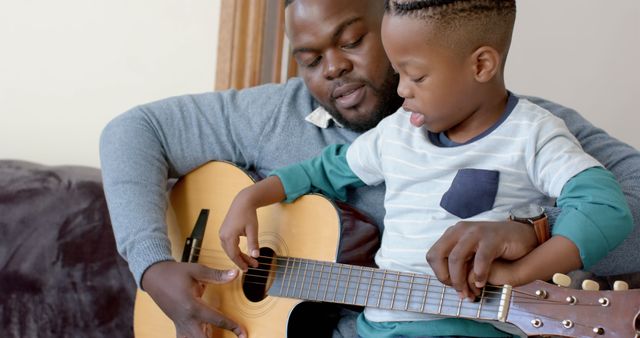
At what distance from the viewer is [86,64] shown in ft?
8.00

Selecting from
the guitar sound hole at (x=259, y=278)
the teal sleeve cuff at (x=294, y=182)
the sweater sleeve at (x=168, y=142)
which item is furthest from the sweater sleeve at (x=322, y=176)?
the sweater sleeve at (x=168, y=142)

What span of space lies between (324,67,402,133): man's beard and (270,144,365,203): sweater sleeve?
3.2 inches

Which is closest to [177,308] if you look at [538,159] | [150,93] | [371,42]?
[371,42]

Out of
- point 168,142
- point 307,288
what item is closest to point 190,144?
point 168,142

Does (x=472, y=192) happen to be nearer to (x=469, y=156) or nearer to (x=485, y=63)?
(x=469, y=156)

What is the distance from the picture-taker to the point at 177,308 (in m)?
1.65

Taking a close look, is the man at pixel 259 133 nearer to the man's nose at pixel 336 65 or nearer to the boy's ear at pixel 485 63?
the man's nose at pixel 336 65

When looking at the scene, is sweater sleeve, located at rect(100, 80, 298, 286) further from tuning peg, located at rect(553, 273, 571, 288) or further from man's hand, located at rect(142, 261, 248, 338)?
tuning peg, located at rect(553, 273, 571, 288)

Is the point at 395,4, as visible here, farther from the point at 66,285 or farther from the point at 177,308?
the point at 66,285

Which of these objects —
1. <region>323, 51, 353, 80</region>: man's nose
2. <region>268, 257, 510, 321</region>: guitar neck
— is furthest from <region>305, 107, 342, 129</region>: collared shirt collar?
<region>268, 257, 510, 321</region>: guitar neck

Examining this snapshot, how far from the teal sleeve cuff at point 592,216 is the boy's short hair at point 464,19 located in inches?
9.9

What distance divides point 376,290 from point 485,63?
400mm

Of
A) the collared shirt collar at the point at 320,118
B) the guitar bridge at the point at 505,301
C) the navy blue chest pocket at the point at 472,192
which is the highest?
the navy blue chest pocket at the point at 472,192

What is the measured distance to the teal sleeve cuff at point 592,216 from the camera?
1.19 metres
